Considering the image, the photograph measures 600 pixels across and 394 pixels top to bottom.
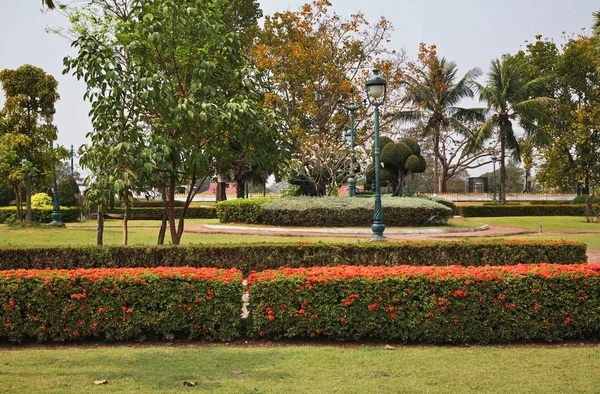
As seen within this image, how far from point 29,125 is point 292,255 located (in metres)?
18.9

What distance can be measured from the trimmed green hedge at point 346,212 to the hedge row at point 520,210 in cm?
1271

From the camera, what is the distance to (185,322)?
7.23 metres

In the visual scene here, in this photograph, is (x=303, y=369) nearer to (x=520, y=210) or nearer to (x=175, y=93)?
(x=175, y=93)

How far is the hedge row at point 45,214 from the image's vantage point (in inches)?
1109

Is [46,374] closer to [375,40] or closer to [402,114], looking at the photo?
[375,40]

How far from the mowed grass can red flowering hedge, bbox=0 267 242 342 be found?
1.02 ft

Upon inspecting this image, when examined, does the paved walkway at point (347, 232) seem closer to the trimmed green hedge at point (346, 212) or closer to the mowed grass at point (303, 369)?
the trimmed green hedge at point (346, 212)

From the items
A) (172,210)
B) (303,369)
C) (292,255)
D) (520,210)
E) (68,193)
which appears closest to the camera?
(303,369)

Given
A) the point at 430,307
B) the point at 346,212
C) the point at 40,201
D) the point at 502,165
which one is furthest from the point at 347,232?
the point at 502,165

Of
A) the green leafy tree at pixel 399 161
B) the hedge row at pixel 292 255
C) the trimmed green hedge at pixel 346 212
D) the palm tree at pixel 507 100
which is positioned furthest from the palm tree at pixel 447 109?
the hedge row at pixel 292 255

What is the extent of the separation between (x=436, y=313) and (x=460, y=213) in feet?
102

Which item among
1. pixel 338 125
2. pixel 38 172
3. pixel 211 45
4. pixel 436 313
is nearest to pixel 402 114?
pixel 338 125

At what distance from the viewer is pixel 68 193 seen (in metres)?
31.7

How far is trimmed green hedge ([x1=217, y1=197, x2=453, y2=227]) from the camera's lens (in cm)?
2439
